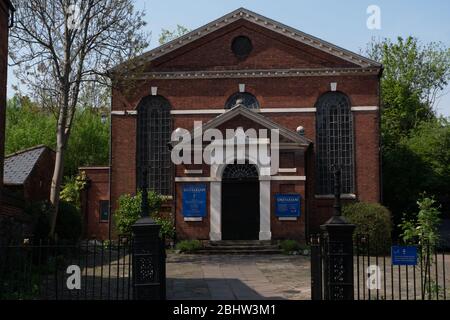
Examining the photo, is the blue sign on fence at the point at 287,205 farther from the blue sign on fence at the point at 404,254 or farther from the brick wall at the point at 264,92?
the blue sign on fence at the point at 404,254

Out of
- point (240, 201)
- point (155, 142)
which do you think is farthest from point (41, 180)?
point (240, 201)

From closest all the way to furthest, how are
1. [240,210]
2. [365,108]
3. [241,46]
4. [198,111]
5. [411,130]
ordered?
1. [240,210]
2. [365,108]
3. [198,111]
4. [241,46]
5. [411,130]

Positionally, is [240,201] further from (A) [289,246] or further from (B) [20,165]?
(B) [20,165]

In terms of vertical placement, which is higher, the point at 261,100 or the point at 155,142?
the point at 261,100

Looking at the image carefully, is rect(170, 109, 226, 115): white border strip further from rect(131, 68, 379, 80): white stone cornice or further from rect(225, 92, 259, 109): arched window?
rect(131, 68, 379, 80): white stone cornice

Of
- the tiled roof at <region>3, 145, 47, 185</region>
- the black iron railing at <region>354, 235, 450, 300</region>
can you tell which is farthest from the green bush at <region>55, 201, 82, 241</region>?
the black iron railing at <region>354, 235, 450, 300</region>

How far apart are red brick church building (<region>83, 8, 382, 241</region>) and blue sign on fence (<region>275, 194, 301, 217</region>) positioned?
53.1 inches

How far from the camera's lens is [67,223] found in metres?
24.1

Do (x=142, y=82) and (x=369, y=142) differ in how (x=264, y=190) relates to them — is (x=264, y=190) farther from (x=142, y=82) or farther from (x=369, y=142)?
(x=142, y=82)

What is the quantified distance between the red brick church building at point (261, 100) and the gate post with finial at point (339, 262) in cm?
1521

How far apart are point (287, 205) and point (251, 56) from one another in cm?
734

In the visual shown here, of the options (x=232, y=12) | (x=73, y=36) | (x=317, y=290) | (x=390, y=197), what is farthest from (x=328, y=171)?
(x=317, y=290)
